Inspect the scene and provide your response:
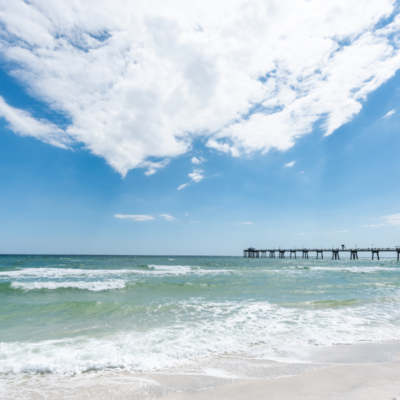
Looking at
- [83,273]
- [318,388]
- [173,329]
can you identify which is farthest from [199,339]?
[83,273]

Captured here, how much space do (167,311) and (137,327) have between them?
2.17 metres

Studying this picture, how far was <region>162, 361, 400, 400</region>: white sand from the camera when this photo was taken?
12.3 ft

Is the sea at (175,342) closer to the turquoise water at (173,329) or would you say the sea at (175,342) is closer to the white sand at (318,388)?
the turquoise water at (173,329)

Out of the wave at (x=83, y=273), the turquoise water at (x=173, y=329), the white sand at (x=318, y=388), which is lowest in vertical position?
the wave at (x=83, y=273)

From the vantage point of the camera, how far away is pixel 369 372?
15.3ft

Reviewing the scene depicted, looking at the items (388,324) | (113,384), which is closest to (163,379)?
(113,384)

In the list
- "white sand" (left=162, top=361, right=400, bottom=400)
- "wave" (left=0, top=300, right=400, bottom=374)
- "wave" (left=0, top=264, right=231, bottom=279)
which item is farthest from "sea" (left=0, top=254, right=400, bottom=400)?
"wave" (left=0, top=264, right=231, bottom=279)

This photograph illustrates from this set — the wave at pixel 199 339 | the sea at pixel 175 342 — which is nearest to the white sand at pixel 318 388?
the sea at pixel 175 342

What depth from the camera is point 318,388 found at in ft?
13.1

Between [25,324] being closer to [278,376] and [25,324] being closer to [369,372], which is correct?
[278,376]

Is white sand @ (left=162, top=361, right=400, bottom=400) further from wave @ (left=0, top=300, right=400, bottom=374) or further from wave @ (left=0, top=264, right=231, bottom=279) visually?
wave @ (left=0, top=264, right=231, bottom=279)

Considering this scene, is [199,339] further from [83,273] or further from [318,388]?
[83,273]

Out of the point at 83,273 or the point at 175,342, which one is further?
the point at 83,273

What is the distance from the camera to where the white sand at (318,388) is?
3.74m
